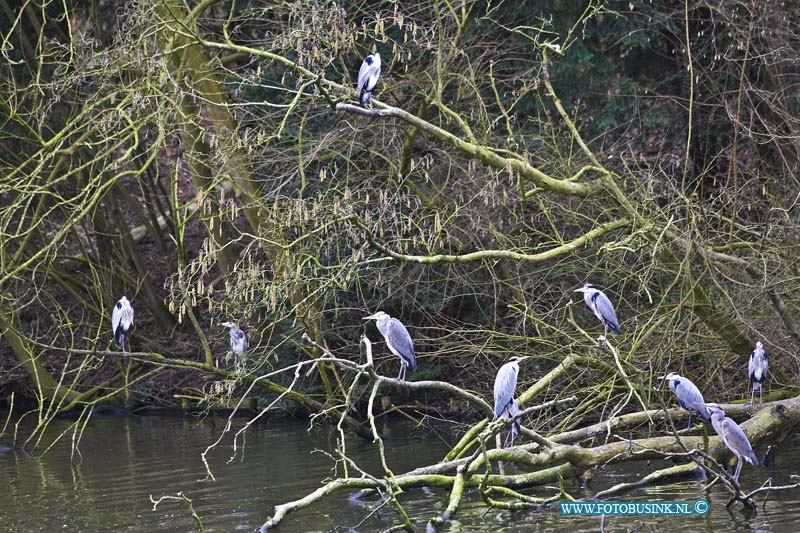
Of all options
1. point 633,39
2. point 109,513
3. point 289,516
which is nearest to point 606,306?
point 289,516

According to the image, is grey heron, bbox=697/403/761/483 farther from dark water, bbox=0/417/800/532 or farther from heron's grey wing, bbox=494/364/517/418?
heron's grey wing, bbox=494/364/517/418

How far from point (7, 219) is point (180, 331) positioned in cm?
804

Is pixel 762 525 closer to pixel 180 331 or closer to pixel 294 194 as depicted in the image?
pixel 294 194

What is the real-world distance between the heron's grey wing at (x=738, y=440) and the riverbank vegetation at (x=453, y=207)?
0.98 feet

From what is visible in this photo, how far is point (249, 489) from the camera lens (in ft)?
35.9

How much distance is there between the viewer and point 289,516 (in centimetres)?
942

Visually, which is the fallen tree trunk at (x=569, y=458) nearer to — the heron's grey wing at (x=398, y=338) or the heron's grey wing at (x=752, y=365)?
the heron's grey wing at (x=752, y=365)

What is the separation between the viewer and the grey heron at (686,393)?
958 centimetres

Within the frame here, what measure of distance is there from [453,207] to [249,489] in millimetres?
4168

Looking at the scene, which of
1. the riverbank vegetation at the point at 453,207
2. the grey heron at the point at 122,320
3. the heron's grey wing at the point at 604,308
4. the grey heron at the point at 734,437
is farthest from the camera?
the grey heron at the point at 122,320

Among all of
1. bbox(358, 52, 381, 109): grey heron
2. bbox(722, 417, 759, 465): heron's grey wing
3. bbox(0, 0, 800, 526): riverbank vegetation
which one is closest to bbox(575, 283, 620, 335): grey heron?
bbox(0, 0, 800, 526): riverbank vegetation

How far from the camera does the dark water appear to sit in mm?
8781

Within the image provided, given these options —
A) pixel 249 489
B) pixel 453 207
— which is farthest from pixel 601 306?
pixel 249 489

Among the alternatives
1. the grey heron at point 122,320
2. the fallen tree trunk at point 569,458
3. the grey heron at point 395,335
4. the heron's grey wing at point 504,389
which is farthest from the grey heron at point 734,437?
the grey heron at point 122,320
